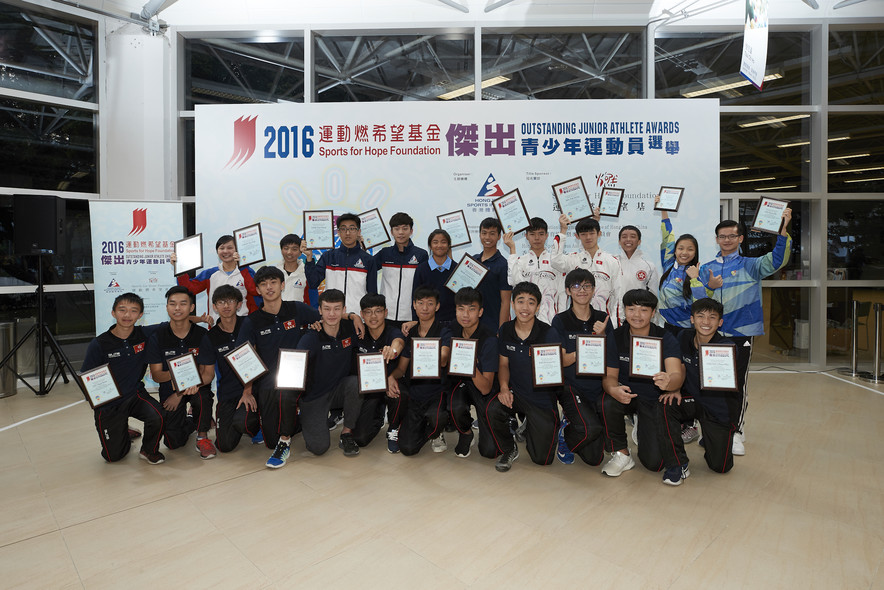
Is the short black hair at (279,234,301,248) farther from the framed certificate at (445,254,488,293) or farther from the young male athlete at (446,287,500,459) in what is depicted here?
the young male athlete at (446,287,500,459)

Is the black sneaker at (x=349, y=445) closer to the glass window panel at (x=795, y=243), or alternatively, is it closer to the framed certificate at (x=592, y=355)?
the framed certificate at (x=592, y=355)

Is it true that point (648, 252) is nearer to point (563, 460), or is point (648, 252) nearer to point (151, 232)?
point (563, 460)

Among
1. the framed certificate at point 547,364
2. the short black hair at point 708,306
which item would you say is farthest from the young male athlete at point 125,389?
the short black hair at point 708,306

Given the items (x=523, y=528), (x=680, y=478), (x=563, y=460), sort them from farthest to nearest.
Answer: (x=563, y=460), (x=680, y=478), (x=523, y=528)

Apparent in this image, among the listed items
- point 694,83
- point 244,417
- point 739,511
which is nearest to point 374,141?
point 244,417

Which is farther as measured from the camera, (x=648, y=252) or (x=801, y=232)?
(x=801, y=232)

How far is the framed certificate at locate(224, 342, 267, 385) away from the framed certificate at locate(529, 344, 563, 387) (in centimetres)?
169

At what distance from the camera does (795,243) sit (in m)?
6.10

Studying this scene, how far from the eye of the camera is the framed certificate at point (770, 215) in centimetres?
340

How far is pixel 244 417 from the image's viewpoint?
3148mm

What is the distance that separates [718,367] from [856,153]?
17.4 feet

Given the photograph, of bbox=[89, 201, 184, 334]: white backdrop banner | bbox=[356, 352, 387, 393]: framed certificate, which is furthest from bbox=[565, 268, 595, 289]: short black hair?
bbox=[89, 201, 184, 334]: white backdrop banner

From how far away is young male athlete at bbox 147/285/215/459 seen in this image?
315 cm

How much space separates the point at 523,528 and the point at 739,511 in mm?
1064
